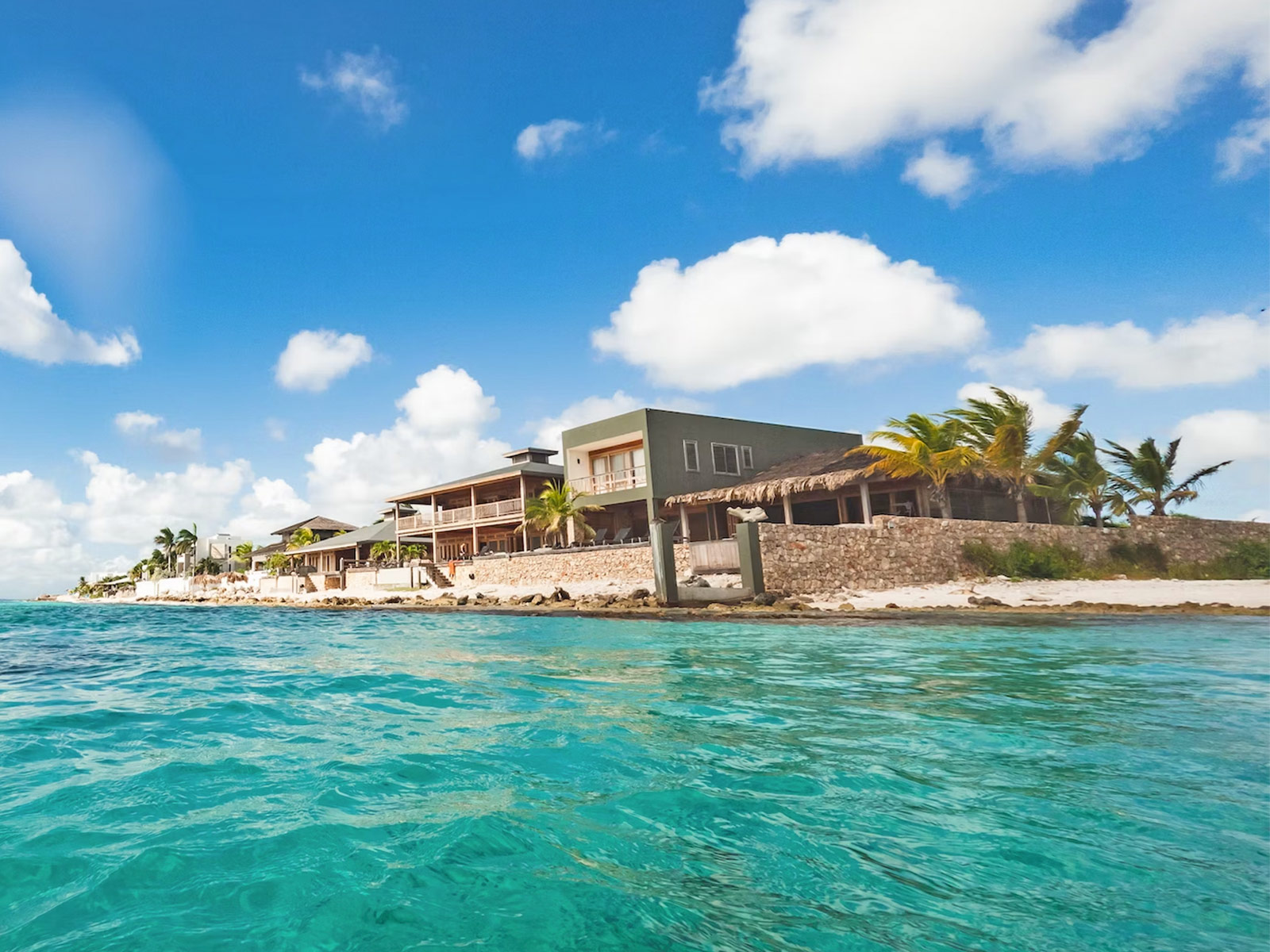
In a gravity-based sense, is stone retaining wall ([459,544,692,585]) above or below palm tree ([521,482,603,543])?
below

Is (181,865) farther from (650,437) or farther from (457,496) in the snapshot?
(457,496)

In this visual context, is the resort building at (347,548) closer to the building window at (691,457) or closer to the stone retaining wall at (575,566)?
the stone retaining wall at (575,566)

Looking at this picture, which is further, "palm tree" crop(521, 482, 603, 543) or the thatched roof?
"palm tree" crop(521, 482, 603, 543)

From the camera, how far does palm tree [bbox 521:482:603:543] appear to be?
26.5m

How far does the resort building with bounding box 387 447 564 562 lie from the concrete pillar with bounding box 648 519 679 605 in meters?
12.6

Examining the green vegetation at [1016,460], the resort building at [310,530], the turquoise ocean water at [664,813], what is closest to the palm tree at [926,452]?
the green vegetation at [1016,460]

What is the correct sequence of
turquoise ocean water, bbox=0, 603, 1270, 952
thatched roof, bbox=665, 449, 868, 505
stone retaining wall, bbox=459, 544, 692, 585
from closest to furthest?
1. turquoise ocean water, bbox=0, 603, 1270, 952
2. thatched roof, bbox=665, 449, 868, 505
3. stone retaining wall, bbox=459, 544, 692, 585

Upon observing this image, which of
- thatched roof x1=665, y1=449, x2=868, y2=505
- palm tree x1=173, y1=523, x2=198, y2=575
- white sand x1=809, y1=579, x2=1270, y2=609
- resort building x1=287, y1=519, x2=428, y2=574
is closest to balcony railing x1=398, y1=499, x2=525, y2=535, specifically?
resort building x1=287, y1=519, x2=428, y2=574

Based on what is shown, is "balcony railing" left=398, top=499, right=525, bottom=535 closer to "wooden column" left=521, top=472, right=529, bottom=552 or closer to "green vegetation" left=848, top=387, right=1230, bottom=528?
"wooden column" left=521, top=472, right=529, bottom=552

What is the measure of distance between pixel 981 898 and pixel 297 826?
3.02 m

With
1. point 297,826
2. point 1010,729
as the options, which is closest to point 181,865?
point 297,826

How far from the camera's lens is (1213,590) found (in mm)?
12641

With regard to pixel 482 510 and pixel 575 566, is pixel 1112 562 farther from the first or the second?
pixel 482 510

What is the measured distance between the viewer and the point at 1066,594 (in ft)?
45.0
